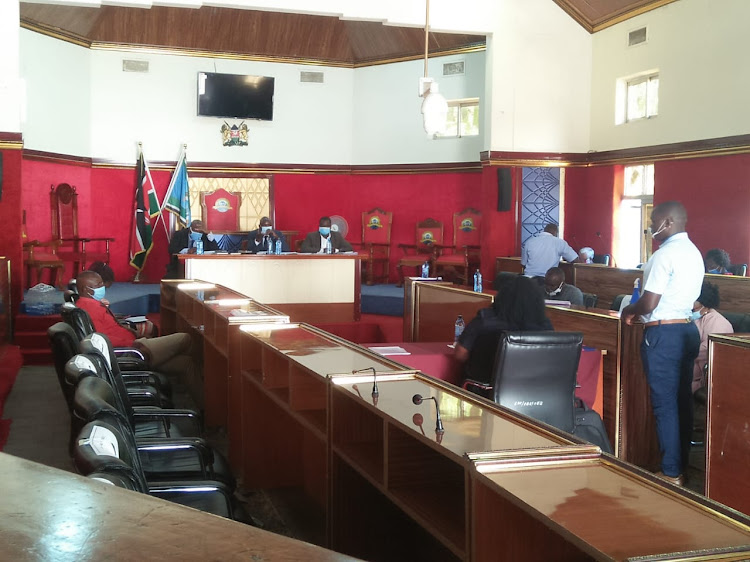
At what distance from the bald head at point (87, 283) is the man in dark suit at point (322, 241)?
171 inches

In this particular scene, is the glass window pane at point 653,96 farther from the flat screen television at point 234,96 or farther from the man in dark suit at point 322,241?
the flat screen television at point 234,96

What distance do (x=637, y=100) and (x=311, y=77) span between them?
16.9 feet

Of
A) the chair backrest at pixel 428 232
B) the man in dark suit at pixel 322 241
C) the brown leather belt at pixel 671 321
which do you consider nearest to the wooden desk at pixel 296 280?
the man in dark suit at pixel 322 241

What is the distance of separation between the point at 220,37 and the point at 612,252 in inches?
263

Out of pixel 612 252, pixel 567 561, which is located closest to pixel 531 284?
pixel 567 561

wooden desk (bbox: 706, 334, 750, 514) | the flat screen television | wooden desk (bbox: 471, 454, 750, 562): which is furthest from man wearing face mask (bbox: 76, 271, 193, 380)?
the flat screen television

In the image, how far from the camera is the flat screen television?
39.6 feet

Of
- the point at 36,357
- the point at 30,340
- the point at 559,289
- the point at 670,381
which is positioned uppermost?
the point at 559,289

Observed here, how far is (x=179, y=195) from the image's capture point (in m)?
11.8

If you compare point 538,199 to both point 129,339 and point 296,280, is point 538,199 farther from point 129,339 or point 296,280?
point 129,339

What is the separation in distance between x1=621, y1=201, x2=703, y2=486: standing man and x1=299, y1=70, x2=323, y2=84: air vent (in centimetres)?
909

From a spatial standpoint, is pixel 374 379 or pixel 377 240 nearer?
pixel 374 379

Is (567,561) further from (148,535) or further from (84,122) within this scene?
(84,122)

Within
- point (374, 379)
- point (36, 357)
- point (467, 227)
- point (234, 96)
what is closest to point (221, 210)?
point (234, 96)
